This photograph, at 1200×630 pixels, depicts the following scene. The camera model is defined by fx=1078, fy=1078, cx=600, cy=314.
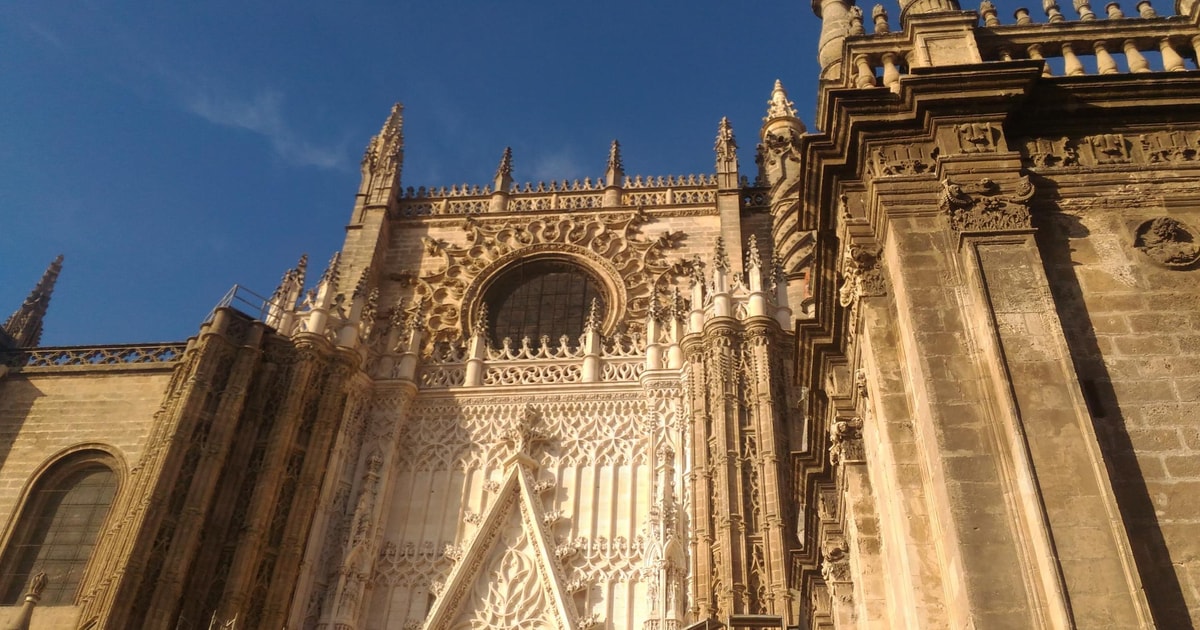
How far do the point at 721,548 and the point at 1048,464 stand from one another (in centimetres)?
976

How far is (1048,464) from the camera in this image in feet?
21.6

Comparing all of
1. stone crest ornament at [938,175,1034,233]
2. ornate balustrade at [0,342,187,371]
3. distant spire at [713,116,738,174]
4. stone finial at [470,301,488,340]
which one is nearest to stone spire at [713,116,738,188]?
distant spire at [713,116,738,174]

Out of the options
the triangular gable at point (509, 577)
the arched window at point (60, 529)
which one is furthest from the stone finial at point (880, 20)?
the arched window at point (60, 529)

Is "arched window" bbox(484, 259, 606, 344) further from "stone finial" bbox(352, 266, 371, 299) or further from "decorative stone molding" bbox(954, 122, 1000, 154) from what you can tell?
"decorative stone molding" bbox(954, 122, 1000, 154)

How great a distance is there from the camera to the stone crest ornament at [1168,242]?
25.6ft

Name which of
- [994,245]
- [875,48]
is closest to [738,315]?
[875,48]

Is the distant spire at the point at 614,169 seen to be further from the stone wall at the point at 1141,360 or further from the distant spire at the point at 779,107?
the stone wall at the point at 1141,360

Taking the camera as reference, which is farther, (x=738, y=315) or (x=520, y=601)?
(x=738, y=315)

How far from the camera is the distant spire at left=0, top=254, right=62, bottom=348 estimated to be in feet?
78.9

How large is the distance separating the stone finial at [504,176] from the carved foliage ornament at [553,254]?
5.44 ft

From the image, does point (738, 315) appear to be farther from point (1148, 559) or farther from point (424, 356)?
point (1148, 559)

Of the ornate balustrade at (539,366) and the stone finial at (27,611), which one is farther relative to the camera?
the ornate balustrade at (539,366)

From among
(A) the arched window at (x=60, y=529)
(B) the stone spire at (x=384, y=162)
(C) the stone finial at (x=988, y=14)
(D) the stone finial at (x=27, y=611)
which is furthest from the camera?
(B) the stone spire at (x=384, y=162)

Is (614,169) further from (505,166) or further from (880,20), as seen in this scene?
(880,20)
